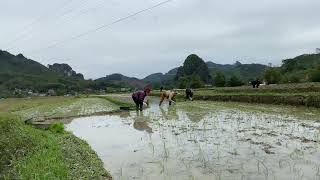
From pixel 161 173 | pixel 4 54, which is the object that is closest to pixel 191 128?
pixel 161 173

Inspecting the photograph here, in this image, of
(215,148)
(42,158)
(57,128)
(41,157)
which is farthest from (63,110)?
(42,158)

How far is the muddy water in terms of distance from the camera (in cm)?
796

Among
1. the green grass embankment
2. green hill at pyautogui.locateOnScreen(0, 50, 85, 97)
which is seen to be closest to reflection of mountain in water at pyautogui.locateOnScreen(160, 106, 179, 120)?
the green grass embankment

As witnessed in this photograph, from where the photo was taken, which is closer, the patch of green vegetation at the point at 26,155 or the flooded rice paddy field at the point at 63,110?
the patch of green vegetation at the point at 26,155

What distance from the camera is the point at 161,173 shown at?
8.19 metres

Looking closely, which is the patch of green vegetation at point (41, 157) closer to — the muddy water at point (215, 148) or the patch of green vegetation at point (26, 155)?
the patch of green vegetation at point (26, 155)

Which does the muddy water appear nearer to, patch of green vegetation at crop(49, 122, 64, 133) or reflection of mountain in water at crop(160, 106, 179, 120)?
patch of green vegetation at crop(49, 122, 64, 133)

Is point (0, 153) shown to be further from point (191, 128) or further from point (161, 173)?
point (191, 128)

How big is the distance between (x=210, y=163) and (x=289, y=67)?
73960 millimetres

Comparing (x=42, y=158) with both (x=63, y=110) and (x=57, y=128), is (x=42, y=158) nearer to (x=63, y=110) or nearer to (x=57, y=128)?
(x=57, y=128)

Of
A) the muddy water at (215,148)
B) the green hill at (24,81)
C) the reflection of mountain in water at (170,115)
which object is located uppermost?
the green hill at (24,81)

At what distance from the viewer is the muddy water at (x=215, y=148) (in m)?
7.96

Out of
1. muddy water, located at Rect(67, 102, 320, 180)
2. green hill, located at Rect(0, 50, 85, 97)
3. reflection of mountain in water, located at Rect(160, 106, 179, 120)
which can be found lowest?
muddy water, located at Rect(67, 102, 320, 180)

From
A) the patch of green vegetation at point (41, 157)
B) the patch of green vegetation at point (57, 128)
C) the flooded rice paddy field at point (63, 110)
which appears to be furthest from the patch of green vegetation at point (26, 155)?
the flooded rice paddy field at point (63, 110)
